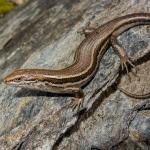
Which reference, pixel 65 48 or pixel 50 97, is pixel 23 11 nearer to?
pixel 65 48

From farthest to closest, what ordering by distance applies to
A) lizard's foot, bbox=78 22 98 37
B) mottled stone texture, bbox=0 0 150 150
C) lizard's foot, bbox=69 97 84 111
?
lizard's foot, bbox=78 22 98 37
lizard's foot, bbox=69 97 84 111
mottled stone texture, bbox=0 0 150 150

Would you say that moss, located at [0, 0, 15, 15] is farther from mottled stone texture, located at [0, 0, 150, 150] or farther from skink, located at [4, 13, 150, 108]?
skink, located at [4, 13, 150, 108]

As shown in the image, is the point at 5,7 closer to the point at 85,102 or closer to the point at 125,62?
the point at 125,62

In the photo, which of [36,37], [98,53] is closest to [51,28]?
[36,37]

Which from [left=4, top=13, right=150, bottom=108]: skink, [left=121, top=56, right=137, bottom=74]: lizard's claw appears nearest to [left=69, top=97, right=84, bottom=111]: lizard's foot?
[left=4, top=13, right=150, bottom=108]: skink

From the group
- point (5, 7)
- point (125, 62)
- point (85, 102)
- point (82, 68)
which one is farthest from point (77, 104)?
point (5, 7)

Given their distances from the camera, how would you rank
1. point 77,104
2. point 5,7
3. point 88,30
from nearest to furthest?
point 77,104 < point 88,30 < point 5,7
